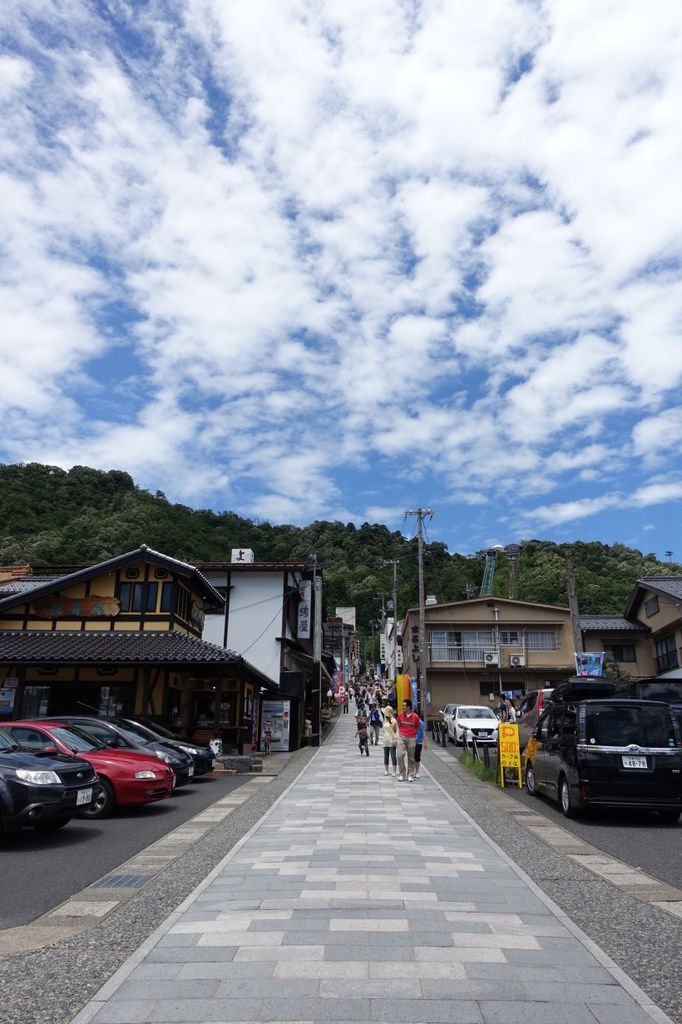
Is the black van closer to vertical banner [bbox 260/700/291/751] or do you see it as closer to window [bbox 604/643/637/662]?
vertical banner [bbox 260/700/291/751]

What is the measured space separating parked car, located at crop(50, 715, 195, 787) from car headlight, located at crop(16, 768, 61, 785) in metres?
4.12

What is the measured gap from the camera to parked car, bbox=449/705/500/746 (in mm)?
A: 25594

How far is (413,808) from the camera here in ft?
39.3

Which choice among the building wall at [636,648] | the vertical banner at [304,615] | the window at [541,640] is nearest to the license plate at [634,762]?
the vertical banner at [304,615]

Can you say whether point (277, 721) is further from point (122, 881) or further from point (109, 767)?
point (122, 881)

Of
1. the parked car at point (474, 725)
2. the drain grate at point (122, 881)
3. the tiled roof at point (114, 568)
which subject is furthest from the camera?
the parked car at point (474, 725)

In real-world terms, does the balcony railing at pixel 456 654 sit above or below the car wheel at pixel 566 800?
above

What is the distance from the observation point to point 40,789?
8.71 m

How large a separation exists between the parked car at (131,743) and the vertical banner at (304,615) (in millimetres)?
16931

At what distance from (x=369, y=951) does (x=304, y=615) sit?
90.8 feet

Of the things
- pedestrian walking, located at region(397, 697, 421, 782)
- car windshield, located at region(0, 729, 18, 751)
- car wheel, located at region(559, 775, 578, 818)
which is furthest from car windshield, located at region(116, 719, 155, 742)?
car wheel, located at region(559, 775, 578, 818)

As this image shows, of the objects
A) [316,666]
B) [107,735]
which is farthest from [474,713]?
[107,735]

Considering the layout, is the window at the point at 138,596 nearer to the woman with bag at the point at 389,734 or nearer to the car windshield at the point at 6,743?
the woman with bag at the point at 389,734

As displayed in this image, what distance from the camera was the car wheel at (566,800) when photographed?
1137 cm
